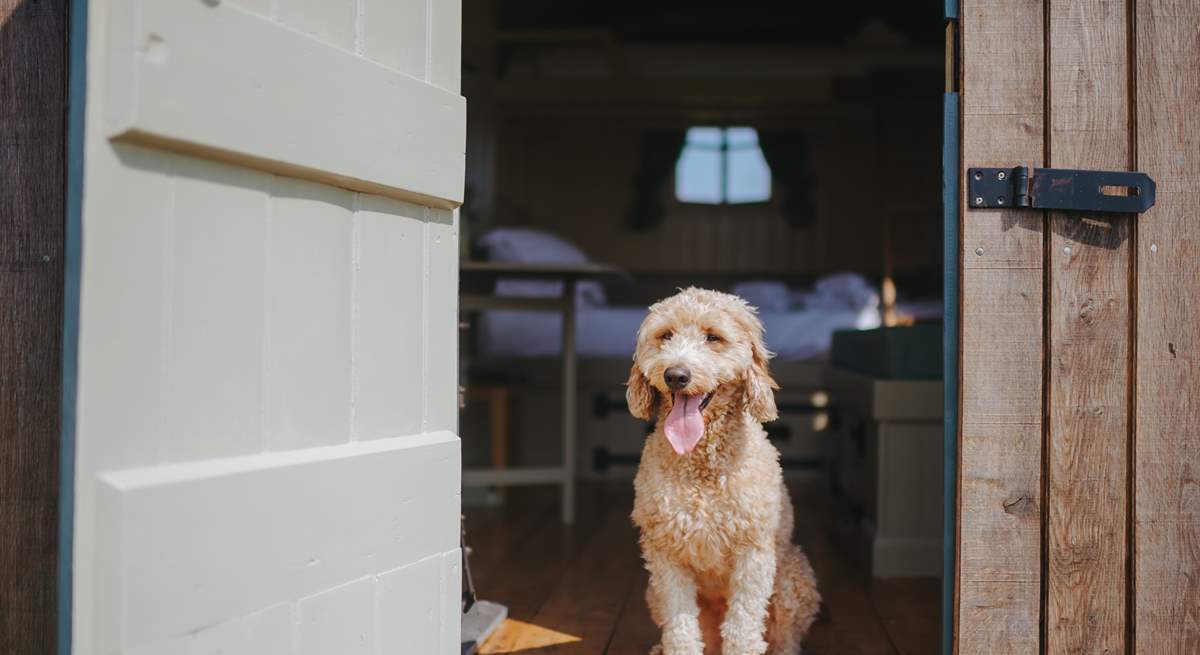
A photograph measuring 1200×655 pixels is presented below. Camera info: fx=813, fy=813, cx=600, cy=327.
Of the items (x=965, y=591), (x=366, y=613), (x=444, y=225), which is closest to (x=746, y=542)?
(x=965, y=591)

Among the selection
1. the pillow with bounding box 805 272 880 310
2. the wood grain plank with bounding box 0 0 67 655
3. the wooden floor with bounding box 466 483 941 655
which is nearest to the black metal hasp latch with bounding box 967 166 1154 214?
the wooden floor with bounding box 466 483 941 655

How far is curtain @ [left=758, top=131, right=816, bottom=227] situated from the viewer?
304 inches

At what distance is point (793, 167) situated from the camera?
25.4 ft

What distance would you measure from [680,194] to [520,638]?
5.96 m

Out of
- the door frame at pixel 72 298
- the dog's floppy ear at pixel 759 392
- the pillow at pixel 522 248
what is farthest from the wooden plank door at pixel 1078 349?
Result: the pillow at pixel 522 248

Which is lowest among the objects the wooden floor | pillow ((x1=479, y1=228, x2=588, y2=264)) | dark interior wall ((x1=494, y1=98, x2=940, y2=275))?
the wooden floor

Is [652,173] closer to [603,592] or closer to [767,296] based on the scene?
[767,296]

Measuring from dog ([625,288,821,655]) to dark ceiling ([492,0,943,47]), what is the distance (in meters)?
5.90

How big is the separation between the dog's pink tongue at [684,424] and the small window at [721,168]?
20.0 ft

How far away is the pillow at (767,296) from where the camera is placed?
6.14 meters

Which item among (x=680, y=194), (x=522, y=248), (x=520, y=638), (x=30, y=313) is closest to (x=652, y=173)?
(x=680, y=194)

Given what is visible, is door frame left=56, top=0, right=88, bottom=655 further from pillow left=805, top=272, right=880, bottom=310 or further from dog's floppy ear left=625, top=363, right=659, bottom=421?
pillow left=805, top=272, right=880, bottom=310

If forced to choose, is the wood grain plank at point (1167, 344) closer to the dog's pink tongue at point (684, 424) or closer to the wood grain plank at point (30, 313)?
the dog's pink tongue at point (684, 424)

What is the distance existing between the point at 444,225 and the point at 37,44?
0.83 metres
